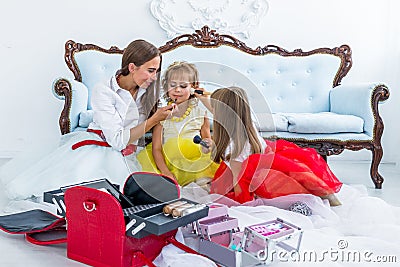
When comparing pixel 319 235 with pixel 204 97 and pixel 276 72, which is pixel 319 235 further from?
pixel 276 72

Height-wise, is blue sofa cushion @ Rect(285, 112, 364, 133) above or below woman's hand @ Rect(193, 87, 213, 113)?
below

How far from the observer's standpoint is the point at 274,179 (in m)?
2.10

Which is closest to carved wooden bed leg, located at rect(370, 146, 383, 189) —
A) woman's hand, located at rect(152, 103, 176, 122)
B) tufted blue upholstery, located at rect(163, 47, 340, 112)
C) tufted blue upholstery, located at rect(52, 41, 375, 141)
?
tufted blue upholstery, located at rect(52, 41, 375, 141)

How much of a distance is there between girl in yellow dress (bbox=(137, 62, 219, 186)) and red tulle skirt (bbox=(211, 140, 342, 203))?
0.18 m

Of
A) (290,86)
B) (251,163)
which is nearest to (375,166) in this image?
(290,86)

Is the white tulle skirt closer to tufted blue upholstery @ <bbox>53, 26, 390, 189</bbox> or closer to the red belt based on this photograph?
the red belt

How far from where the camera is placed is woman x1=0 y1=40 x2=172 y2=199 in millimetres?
2191

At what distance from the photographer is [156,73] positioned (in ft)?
7.42

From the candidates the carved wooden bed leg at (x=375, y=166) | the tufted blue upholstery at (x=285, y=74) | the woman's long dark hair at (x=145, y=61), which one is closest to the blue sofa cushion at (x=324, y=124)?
the carved wooden bed leg at (x=375, y=166)

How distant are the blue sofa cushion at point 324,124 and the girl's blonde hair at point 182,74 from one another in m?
1.15

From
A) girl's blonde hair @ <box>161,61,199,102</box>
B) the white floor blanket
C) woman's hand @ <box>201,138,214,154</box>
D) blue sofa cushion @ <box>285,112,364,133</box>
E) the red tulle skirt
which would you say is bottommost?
the white floor blanket

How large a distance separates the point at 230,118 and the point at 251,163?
36 centimetres

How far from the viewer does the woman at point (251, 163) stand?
67.1 inches

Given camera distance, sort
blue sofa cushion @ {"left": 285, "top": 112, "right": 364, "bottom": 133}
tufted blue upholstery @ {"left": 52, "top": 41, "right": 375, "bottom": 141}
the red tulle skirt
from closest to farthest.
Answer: the red tulle skirt, blue sofa cushion @ {"left": 285, "top": 112, "right": 364, "bottom": 133}, tufted blue upholstery @ {"left": 52, "top": 41, "right": 375, "bottom": 141}
